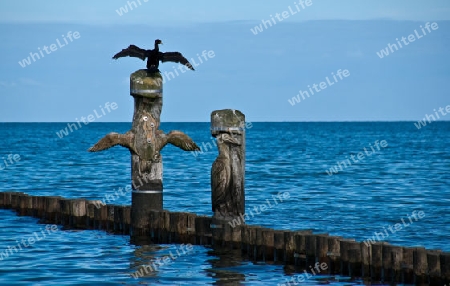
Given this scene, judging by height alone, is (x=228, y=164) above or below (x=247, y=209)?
above

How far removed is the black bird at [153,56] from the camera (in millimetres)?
19203

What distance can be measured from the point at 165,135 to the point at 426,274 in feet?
24.5

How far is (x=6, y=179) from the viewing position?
4069cm

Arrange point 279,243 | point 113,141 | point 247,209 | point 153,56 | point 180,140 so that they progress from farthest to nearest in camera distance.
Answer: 1. point 247,209
2. point 180,140
3. point 153,56
4. point 113,141
5. point 279,243

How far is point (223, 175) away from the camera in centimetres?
1719

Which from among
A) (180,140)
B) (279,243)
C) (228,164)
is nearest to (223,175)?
(228,164)

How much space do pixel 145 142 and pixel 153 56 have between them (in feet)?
6.12

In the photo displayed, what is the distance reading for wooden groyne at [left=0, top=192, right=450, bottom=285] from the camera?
14.0 m

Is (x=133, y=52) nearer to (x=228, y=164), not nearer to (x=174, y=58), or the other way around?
(x=174, y=58)

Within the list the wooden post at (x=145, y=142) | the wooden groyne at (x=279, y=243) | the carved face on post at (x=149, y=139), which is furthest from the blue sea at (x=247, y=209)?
the carved face on post at (x=149, y=139)

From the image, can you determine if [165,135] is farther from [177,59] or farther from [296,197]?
[296,197]

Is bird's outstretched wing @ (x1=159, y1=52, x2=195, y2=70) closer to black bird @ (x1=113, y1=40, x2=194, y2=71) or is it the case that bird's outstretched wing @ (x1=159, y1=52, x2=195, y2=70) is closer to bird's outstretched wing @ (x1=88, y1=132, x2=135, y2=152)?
black bird @ (x1=113, y1=40, x2=194, y2=71)

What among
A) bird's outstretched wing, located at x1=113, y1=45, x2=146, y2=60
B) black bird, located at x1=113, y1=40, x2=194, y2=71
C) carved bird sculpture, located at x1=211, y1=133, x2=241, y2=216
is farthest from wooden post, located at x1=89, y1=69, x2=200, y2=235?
carved bird sculpture, located at x1=211, y1=133, x2=241, y2=216

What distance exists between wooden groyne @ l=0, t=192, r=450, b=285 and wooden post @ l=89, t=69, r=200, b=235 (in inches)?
12.1
